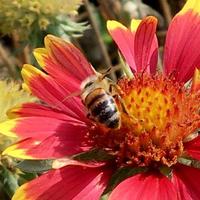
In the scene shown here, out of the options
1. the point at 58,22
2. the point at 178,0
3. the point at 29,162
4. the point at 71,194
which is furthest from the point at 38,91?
the point at 178,0

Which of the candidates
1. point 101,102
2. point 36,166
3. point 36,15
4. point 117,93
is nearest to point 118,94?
point 117,93

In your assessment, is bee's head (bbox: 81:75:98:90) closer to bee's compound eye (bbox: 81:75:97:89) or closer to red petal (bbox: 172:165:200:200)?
bee's compound eye (bbox: 81:75:97:89)

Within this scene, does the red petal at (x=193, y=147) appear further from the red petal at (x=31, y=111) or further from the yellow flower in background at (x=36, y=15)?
the yellow flower in background at (x=36, y=15)

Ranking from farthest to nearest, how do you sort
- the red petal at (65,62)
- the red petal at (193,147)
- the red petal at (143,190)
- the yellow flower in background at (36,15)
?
1. the yellow flower in background at (36,15)
2. the red petal at (65,62)
3. the red petal at (193,147)
4. the red petal at (143,190)

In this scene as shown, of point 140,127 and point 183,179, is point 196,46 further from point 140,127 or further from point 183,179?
point 183,179

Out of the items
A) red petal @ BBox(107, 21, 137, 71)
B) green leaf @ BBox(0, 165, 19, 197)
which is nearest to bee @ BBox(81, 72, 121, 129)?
red petal @ BBox(107, 21, 137, 71)

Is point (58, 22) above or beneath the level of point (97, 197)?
above

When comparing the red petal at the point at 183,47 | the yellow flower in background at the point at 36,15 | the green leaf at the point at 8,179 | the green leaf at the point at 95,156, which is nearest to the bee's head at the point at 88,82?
the green leaf at the point at 95,156
